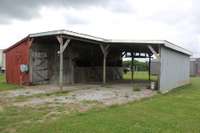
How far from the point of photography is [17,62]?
15133 mm

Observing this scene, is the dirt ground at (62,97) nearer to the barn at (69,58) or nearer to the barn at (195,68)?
the barn at (69,58)

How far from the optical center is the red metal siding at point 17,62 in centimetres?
1447

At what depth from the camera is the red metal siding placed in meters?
14.5

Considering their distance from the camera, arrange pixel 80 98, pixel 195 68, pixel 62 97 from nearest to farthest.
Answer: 1. pixel 80 98
2. pixel 62 97
3. pixel 195 68

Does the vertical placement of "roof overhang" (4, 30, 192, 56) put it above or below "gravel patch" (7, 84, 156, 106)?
above

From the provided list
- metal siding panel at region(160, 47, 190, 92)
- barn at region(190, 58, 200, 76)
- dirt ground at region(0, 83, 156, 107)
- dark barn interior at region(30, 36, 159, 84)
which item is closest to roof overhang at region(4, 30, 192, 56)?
dark barn interior at region(30, 36, 159, 84)

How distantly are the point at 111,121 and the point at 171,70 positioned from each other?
32.8 ft

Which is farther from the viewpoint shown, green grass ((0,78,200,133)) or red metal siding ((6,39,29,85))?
red metal siding ((6,39,29,85))

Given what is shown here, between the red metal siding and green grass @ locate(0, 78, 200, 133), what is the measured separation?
24.5ft

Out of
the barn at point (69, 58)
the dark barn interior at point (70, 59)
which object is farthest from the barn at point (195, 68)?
the dark barn interior at point (70, 59)

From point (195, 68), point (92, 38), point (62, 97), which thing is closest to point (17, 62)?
point (92, 38)

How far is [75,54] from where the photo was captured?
53.9ft

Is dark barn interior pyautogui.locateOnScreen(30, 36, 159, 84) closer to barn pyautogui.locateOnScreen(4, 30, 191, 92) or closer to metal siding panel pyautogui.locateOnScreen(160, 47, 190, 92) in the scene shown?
barn pyautogui.locateOnScreen(4, 30, 191, 92)

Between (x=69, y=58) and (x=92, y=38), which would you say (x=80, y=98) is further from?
(x=69, y=58)
